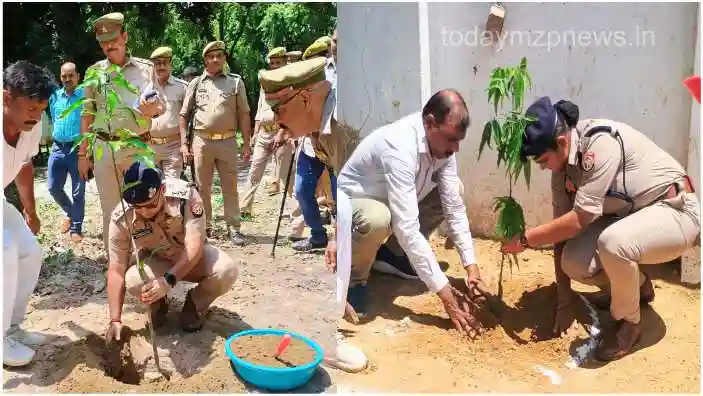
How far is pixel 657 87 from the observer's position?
2648mm

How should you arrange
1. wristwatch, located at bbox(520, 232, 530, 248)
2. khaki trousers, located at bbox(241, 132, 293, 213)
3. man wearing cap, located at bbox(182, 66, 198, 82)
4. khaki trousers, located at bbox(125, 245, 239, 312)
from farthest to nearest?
man wearing cap, located at bbox(182, 66, 198, 82) → khaki trousers, located at bbox(241, 132, 293, 213) → khaki trousers, located at bbox(125, 245, 239, 312) → wristwatch, located at bbox(520, 232, 530, 248)

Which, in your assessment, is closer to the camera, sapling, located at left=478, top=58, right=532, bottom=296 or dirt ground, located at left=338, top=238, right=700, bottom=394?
dirt ground, located at left=338, top=238, right=700, bottom=394

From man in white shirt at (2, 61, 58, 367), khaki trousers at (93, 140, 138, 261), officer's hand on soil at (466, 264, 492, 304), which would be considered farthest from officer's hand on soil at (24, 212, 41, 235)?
officer's hand on soil at (466, 264, 492, 304)

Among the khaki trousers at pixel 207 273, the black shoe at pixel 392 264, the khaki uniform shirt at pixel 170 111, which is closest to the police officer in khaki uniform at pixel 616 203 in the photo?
the black shoe at pixel 392 264

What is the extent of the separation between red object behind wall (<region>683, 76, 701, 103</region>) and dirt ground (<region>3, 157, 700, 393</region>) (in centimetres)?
83

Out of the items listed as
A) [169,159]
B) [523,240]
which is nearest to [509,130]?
[523,240]

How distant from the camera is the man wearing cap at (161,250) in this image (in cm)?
264

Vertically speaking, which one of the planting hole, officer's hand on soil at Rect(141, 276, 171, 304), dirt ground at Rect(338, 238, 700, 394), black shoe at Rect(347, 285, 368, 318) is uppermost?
officer's hand on soil at Rect(141, 276, 171, 304)

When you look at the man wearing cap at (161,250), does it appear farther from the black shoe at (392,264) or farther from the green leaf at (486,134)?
the green leaf at (486,134)

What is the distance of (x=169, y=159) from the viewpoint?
476 cm

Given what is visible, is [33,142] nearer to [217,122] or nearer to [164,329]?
[164,329]

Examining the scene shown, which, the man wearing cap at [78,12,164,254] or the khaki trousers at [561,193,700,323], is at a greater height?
the man wearing cap at [78,12,164,254]

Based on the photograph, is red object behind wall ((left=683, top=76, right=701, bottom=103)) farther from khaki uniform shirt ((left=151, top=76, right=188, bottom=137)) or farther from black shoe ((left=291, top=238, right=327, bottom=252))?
khaki uniform shirt ((left=151, top=76, right=188, bottom=137))

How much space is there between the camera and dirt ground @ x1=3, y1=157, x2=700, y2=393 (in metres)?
2.48
